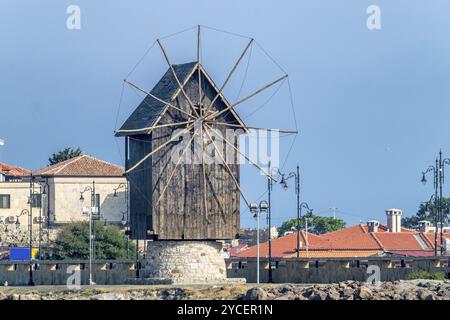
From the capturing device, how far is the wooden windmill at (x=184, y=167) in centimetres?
8769

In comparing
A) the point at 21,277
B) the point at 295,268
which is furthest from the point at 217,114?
the point at 21,277

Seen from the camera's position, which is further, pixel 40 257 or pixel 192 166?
pixel 40 257

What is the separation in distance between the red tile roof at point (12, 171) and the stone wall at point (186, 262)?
67.8m

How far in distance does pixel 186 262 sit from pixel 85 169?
56.5 metres

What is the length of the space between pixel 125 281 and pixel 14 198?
2207 inches

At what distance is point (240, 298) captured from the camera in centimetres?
7131

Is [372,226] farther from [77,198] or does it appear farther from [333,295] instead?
[333,295]

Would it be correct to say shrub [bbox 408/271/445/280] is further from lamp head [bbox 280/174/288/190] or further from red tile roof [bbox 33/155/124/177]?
red tile roof [bbox 33/155/124/177]

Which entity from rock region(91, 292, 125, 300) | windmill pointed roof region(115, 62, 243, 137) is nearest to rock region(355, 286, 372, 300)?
rock region(91, 292, 125, 300)

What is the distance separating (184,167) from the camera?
88.0m

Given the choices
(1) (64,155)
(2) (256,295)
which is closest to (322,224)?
(1) (64,155)

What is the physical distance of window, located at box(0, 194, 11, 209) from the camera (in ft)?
477

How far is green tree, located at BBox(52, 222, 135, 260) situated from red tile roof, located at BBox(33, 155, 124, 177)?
38.6 feet
